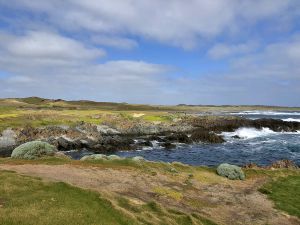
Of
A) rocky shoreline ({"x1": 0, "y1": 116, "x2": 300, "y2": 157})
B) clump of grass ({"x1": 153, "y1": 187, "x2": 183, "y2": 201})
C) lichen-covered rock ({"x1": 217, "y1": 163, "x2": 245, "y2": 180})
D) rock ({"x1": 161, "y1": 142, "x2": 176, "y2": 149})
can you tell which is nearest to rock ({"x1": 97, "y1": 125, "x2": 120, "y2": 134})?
rocky shoreline ({"x1": 0, "y1": 116, "x2": 300, "y2": 157})

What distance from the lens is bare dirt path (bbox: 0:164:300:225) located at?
74.3 feet

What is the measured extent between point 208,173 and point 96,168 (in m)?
10.4

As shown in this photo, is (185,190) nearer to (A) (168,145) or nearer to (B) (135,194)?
(B) (135,194)

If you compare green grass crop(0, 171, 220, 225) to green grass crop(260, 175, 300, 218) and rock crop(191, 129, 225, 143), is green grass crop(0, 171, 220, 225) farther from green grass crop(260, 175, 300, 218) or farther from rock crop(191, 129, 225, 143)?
rock crop(191, 129, 225, 143)

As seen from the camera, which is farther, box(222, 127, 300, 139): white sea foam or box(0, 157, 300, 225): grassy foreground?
box(222, 127, 300, 139): white sea foam

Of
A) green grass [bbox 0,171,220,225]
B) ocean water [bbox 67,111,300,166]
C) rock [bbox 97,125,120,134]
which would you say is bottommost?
ocean water [bbox 67,111,300,166]

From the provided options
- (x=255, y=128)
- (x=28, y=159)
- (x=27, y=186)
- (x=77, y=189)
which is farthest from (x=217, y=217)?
(x=255, y=128)

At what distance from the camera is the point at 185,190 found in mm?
26797

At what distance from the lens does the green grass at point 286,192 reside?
24.8m

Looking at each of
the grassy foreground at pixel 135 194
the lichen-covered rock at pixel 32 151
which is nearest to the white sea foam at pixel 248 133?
the grassy foreground at pixel 135 194

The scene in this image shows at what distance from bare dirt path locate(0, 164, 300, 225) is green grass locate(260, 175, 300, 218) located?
70cm

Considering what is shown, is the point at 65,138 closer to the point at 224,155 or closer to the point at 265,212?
the point at 224,155

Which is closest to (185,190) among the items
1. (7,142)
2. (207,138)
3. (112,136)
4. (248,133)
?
(7,142)

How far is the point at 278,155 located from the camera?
2410 inches
